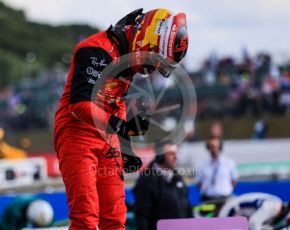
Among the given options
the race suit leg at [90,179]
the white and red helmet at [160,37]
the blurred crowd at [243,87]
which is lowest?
the race suit leg at [90,179]

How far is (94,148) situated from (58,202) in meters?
4.77

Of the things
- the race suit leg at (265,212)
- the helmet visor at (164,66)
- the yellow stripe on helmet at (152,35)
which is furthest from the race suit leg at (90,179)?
the race suit leg at (265,212)

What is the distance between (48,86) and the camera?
1066 inches

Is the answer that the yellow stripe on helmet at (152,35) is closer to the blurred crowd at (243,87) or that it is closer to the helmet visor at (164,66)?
the helmet visor at (164,66)

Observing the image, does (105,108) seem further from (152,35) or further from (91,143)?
(152,35)

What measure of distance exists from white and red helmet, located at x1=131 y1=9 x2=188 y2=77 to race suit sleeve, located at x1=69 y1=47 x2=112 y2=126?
22 cm

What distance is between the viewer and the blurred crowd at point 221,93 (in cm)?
2306

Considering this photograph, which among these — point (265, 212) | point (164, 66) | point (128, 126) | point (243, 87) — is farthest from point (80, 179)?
point (243, 87)

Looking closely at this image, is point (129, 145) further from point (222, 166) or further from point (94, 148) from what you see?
point (222, 166)

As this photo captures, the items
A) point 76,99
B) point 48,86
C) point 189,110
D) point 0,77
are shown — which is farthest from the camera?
point 0,77

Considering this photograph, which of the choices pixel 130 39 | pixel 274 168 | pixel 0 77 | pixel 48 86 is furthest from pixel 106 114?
pixel 0 77

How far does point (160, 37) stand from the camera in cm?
478

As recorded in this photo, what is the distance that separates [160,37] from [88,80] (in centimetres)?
55

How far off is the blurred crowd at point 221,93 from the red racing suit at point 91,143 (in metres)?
17.8
